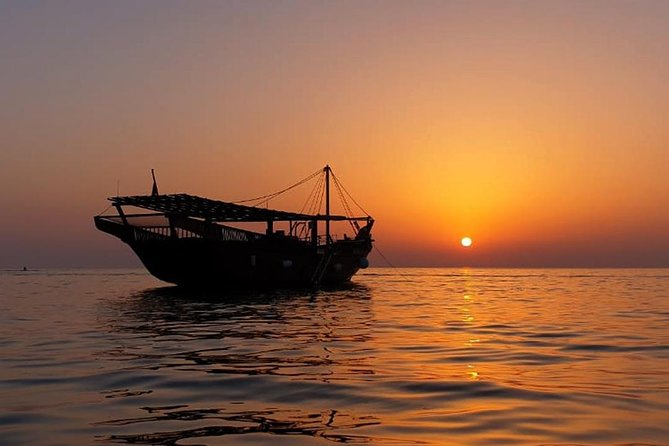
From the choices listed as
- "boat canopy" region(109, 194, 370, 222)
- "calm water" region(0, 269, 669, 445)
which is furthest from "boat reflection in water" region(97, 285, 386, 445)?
"boat canopy" region(109, 194, 370, 222)

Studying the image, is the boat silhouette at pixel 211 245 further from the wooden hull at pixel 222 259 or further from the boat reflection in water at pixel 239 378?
the boat reflection in water at pixel 239 378

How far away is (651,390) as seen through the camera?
10.9m

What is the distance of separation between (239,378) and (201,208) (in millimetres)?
38962

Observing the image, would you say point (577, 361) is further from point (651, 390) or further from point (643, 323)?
point (643, 323)

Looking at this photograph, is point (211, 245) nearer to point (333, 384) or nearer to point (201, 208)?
point (201, 208)

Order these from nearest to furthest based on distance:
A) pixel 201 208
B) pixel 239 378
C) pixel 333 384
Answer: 1. pixel 333 384
2. pixel 239 378
3. pixel 201 208

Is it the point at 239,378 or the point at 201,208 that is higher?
the point at 201,208

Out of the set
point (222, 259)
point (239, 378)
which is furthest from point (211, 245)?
point (239, 378)

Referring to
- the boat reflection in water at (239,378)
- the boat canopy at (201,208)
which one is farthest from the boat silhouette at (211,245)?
the boat reflection in water at (239,378)

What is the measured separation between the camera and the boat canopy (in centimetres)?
4753

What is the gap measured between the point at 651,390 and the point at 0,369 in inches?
464

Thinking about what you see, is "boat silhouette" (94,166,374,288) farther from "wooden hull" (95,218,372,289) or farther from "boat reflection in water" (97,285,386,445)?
"boat reflection in water" (97,285,386,445)

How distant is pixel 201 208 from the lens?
5006 centimetres

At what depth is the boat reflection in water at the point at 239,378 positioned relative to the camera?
→ 8312 mm
